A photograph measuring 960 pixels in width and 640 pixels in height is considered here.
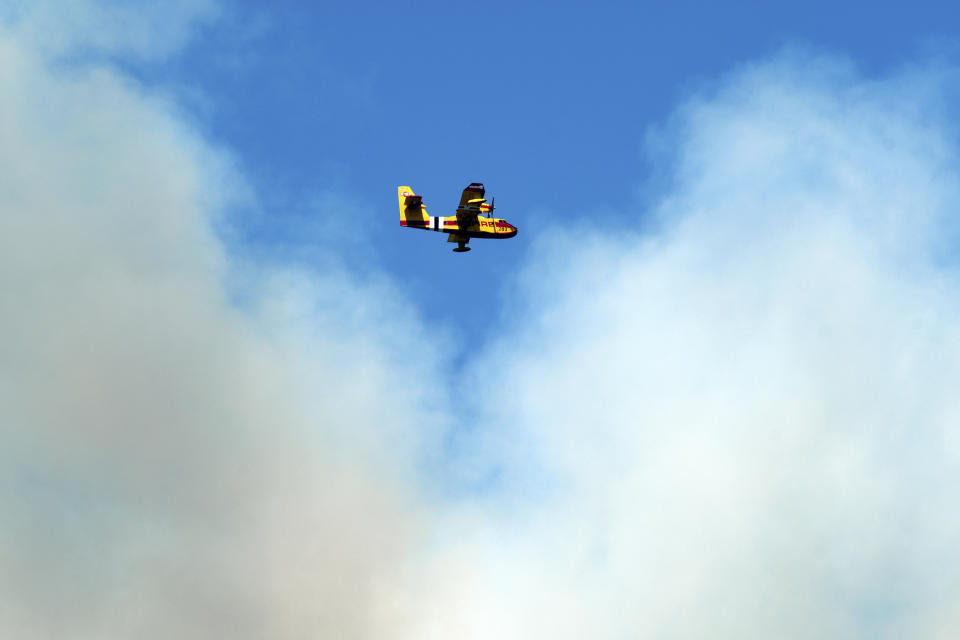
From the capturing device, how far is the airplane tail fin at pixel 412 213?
7530 inches

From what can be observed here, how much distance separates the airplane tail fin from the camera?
627ft

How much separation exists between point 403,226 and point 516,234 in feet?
63.1

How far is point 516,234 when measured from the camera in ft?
646

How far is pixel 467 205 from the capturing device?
186m

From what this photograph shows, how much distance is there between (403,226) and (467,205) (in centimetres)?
1185

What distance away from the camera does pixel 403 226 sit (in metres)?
191

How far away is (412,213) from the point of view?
19162cm

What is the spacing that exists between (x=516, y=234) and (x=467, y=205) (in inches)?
534
